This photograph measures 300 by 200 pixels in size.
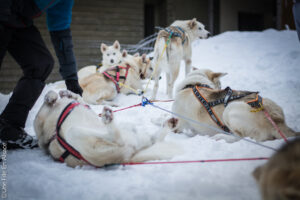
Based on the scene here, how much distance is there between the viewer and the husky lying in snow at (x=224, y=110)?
196 centimetres

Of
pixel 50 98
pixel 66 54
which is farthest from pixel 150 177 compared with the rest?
pixel 66 54

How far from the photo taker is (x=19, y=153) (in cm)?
196

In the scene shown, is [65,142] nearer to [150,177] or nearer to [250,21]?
[150,177]

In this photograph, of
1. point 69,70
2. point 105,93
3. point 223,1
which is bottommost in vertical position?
Result: point 105,93

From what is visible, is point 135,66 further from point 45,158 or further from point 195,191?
point 195,191

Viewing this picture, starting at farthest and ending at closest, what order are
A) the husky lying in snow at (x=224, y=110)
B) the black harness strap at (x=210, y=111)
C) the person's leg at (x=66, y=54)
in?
the person's leg at (x=66, y=54)
the black harness strap at (x=210, y=111)
the husky lying in snow at (x=224, y=110)

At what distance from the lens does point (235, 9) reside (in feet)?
39.1

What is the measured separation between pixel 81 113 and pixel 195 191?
1052 millimetres

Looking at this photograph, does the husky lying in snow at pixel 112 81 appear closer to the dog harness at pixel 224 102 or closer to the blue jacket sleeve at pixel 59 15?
the blue jacket sleeve at pixel 59 15

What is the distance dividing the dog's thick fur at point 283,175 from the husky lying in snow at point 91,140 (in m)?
0.81

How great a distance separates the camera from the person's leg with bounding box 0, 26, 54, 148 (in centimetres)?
202

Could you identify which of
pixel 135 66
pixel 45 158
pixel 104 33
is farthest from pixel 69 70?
pixel 104 33

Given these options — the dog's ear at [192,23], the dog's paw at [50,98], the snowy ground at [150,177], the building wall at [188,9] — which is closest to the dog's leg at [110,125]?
the snowy ground at [150,177]

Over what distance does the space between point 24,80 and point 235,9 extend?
12.2 meters
